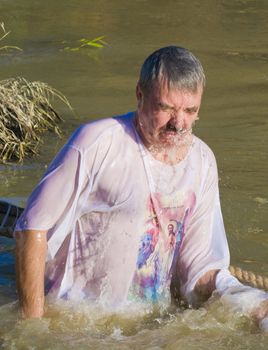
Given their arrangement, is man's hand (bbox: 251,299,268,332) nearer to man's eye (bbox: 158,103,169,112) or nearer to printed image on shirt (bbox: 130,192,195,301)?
printed image on shirt (bbox: 130,192,195,301)

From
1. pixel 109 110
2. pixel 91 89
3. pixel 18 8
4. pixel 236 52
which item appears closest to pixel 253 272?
pixel 109 110

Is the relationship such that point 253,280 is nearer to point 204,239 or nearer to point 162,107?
point 204,239

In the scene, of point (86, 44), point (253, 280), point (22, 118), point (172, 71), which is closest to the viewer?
point (172, 71)

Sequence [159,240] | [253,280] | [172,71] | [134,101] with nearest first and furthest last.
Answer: [172,71], [159,240], [253,280], [134,101]

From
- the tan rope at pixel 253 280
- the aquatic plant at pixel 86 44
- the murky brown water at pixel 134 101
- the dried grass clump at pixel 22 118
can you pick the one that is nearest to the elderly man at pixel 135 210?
the murky brown water at pixel 134 101

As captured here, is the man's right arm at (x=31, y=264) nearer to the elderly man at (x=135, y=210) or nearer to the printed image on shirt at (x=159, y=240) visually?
the elderly man at (x=135, y=210)

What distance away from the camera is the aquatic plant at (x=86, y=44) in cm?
1280

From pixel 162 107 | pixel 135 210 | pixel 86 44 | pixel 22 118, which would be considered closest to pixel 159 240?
pixel 135 210

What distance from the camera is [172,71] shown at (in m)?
4.25

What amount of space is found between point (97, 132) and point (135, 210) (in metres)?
0.41

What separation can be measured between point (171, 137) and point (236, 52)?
827cm

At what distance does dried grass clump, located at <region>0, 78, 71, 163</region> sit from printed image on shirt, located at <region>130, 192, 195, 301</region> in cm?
368

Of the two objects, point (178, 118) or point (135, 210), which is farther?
point (135, 210)

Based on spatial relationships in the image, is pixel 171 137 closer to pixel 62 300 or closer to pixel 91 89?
pixel 62 300
